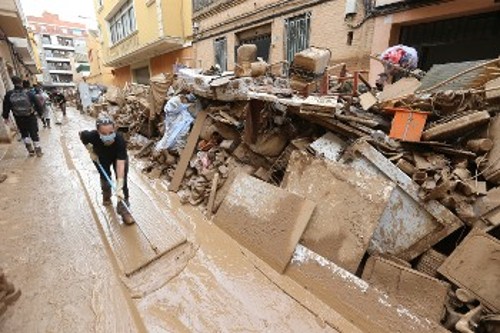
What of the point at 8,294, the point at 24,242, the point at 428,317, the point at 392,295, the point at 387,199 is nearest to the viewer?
the point at 8,294

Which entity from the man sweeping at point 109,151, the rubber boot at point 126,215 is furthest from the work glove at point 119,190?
the rubber boot at point 126,215

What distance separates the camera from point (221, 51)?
10.8 m

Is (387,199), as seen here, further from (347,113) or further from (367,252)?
(347,113)

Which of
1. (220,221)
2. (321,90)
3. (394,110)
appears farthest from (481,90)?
(220,221)

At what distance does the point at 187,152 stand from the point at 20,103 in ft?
14.1

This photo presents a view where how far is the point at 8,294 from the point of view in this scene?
2025 mm

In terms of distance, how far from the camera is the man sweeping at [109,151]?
11.5 feet

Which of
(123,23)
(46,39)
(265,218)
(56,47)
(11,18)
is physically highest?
(46,39)

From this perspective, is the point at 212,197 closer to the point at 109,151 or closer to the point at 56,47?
the point at 109,151

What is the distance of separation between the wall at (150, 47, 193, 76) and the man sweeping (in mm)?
9614

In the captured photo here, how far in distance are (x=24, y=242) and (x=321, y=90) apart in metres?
4.59

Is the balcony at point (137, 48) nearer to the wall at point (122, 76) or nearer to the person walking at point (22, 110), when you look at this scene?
the wall at point (122, 76)

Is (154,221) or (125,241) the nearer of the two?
(125,241)

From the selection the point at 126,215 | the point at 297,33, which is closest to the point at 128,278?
the point at 126,215
